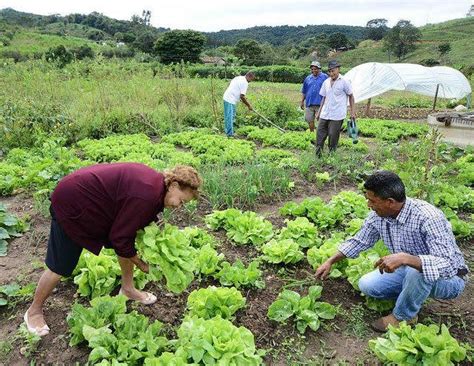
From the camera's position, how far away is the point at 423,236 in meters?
2.88

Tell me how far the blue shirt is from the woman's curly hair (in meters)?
7.29

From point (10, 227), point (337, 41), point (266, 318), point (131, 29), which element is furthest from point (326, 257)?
point (131, 29)

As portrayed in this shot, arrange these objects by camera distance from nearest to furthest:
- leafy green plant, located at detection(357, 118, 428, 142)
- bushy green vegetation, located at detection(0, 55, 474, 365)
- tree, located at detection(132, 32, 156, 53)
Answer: bushy green vegetation, located at detection(0, 55, 474, 365) < leafy green plant, located at detection(357, 118, 428, 142) < tree, located at detection(132, 32, 156, 53)

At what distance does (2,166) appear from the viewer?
20.5 ft

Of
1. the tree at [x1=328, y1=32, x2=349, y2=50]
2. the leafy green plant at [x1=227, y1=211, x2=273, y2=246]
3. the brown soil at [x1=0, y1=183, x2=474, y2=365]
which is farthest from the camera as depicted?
the tree at [x1=328, y1=32, x2=349, y2=50]

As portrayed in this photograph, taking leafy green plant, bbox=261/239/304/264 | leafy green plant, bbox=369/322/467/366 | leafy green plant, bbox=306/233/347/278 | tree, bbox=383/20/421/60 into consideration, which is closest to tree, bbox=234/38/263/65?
tree, bbox=383/20/421/60

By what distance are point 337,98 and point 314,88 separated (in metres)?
2.12

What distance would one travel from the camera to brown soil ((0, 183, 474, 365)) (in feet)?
9.53

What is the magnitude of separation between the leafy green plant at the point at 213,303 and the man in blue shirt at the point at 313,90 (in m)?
7.10

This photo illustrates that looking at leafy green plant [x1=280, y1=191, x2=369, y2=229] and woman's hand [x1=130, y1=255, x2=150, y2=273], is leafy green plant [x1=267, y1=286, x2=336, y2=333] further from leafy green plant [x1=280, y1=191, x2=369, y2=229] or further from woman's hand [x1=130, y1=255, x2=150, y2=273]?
leafy green plant [x1=280, y1=191, x2=369, y2=229]

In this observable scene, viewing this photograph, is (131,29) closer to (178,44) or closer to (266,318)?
(178,44)

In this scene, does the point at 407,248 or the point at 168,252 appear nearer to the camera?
the point at 168,252

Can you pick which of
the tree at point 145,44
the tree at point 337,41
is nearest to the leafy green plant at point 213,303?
the tree at point 145,44

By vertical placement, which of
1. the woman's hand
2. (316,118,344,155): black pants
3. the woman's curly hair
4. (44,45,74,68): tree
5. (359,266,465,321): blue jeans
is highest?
(44,45,74,68): tree
